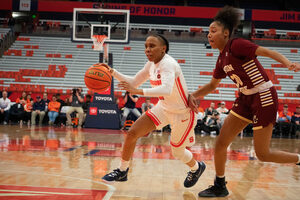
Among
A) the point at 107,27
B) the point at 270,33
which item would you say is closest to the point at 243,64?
the point at 107,27

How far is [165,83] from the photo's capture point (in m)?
3.18

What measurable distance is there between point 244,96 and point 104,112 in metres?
8.57

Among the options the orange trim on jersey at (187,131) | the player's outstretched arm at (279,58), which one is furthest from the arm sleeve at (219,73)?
the player's outstretched arm at (279,58)

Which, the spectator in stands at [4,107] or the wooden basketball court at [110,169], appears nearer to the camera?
the wooden basketball court at [110,169]

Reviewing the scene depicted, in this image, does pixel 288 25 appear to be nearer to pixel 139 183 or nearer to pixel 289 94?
pixel 289 94

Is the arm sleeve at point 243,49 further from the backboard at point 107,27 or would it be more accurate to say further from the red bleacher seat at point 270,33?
the red bleacher seat at point 270,33

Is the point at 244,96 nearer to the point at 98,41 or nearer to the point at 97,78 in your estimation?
the point at 97,78

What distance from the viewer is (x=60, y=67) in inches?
738

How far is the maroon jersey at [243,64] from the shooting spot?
A: 302 centimetres

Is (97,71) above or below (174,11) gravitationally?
below

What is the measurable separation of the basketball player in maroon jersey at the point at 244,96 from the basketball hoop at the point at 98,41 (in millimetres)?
7392

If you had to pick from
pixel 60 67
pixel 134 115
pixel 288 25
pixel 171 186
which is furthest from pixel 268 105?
pixel 288 25

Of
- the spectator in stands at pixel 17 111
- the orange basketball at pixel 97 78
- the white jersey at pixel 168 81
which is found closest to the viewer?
the white jersey at pixel 168 81

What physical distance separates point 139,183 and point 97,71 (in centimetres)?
143
